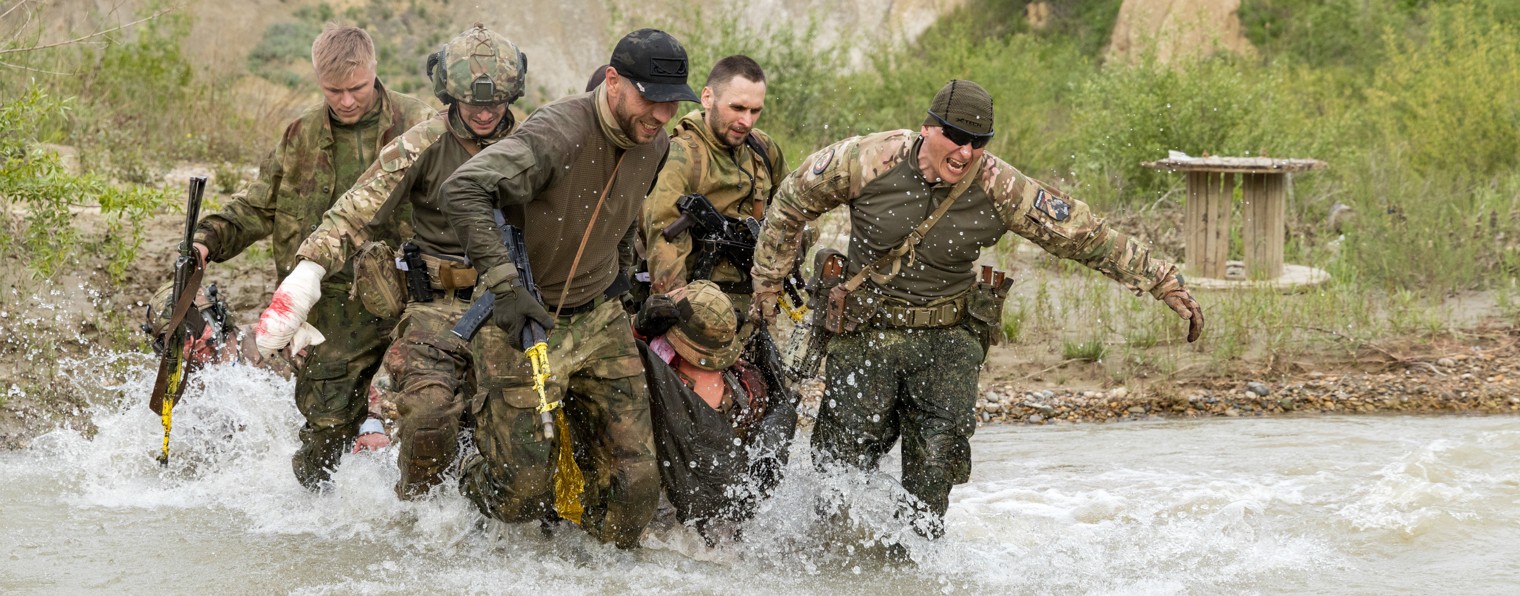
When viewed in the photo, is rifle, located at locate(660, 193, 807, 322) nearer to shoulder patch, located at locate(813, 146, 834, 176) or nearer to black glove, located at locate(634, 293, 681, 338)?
black glove, located at locate(634, 293, 681, 338)

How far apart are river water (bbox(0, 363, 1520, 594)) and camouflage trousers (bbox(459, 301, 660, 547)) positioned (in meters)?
0.30

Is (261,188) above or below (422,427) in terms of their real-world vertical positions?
above

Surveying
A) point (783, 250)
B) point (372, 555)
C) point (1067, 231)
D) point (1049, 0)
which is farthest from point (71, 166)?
point (1049, 0)

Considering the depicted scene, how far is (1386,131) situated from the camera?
13320 mm

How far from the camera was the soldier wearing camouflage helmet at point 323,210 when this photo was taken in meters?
5.91

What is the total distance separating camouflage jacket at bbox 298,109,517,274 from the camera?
202 inches

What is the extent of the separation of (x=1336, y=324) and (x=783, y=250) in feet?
16.4

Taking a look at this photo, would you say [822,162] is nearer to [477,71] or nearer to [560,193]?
[560,193]

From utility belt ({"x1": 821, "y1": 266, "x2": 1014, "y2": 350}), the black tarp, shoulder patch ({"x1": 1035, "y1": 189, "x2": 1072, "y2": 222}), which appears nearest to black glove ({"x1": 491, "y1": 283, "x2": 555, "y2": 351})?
the black tarp

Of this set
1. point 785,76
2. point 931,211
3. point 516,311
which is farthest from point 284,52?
point 516,311

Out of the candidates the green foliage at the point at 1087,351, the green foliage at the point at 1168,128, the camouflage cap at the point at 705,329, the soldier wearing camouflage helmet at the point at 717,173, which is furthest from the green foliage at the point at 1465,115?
the camouflage cap at the point at 705,329

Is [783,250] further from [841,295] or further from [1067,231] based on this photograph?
[1067,231]

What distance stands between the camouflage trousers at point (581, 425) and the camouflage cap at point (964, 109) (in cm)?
131

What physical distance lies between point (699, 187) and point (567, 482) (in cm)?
132
